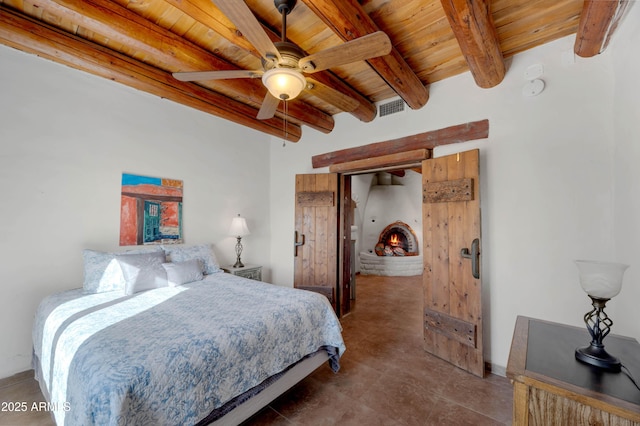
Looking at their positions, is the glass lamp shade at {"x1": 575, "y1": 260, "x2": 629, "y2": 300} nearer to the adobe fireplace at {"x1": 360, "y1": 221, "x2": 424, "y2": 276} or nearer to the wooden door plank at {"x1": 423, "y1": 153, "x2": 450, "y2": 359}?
the wooden door plank at {"x1": 423, "y1": 153, "x2": 450, "y2": 359}

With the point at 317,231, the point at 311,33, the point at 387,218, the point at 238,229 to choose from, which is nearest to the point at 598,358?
the point at 311,33

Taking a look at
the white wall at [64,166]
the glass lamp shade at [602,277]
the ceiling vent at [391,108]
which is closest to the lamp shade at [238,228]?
the white wall at [64,166]

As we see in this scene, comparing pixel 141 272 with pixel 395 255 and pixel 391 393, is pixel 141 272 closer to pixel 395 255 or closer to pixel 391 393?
pixel 391 393

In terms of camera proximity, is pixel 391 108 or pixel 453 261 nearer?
pixel 453 261

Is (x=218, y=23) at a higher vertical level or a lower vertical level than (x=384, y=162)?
higher

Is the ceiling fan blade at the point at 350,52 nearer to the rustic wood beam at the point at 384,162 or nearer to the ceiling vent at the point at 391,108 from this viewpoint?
the rustic wood beam at the point at 384,162

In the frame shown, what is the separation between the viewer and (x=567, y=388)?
3.26 feet

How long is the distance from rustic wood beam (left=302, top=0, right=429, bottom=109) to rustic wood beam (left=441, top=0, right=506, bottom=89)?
536mm

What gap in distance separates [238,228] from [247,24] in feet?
9.21

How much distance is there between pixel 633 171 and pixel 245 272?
3.95 meters

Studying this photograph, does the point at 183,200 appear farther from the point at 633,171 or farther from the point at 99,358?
the point at 633,171

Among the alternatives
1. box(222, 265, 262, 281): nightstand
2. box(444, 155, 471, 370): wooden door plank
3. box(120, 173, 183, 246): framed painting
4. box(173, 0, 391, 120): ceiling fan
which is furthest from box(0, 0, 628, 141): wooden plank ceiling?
box(222, 265, 262, 281): nightstand

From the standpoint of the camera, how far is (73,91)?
8.47 ft

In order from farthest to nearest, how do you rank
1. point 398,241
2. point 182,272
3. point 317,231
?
point 398,241 < point 317,231 < point 182,272
